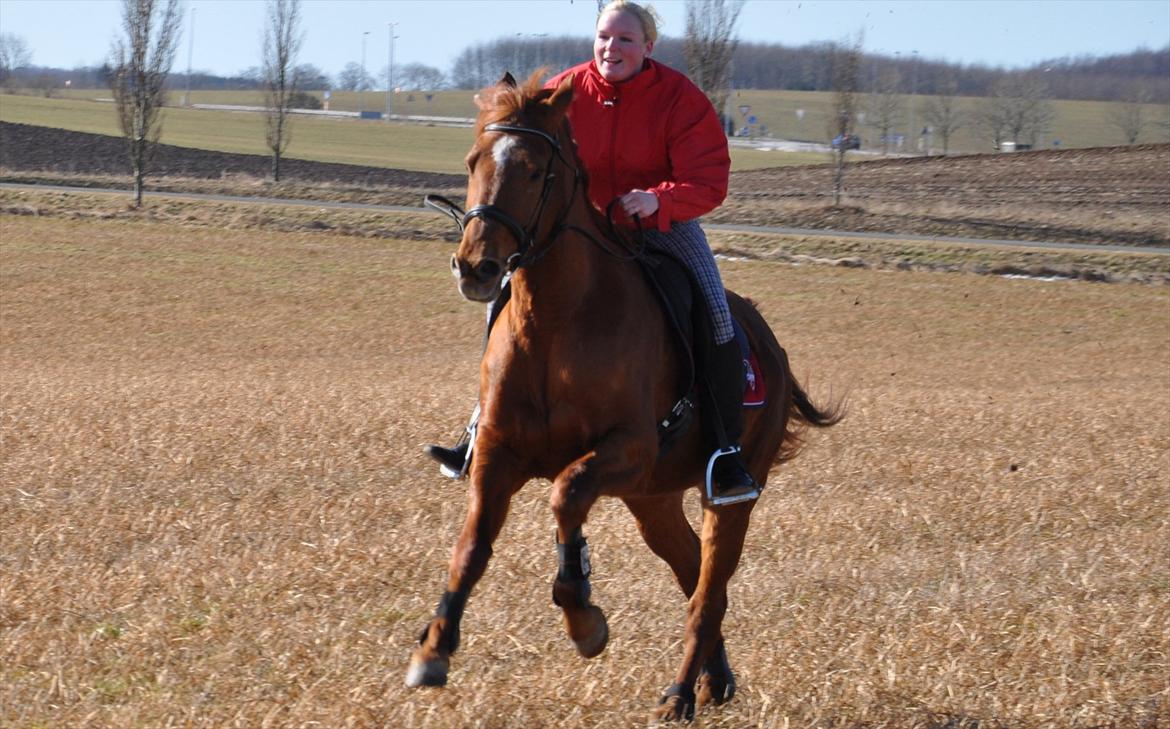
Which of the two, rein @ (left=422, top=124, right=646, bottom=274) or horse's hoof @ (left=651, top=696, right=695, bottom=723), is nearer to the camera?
rein @ (left=422, top=124, right=646, bottom=274)

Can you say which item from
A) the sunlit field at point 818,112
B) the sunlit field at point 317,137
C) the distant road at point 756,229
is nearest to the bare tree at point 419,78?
the sunlit field at point 818,112

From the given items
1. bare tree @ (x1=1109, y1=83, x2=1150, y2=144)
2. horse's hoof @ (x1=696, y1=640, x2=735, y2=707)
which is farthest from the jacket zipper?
bare tree @ (x1=1109, y1=83, x2=1150, y2=144)

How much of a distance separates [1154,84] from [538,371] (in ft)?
402

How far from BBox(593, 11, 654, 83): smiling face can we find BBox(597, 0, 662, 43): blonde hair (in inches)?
0.8

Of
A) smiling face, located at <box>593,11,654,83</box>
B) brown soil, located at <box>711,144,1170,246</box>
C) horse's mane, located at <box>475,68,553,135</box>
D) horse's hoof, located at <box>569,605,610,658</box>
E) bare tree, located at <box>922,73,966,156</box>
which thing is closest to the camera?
horse's mane, located at <box>475,68,553,135</box>

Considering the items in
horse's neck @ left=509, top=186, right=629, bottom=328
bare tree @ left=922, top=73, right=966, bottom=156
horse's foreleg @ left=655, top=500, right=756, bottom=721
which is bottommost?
horse's foreleg @ left=655, top=500, right=756, bottom=721

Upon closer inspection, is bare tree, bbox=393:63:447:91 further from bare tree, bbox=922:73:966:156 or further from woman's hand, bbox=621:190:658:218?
woman's hand, bbox=621:190:658:218

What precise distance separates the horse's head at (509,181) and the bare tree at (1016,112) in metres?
65.6

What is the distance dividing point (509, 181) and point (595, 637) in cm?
188

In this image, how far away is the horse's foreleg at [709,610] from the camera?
6160 millimetres

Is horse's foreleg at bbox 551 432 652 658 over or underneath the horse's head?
underneath

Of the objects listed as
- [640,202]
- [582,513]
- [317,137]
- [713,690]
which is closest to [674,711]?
[713,690]

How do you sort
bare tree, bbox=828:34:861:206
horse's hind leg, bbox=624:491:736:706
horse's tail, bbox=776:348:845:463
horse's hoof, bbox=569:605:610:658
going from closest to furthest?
horse's hoof, bbox=569:605:610:658
horse's hind leg, bbox=624:491:736:706
horse's tail, bbox=776:348:845:463
bare tree, bbox=828:34:861:206

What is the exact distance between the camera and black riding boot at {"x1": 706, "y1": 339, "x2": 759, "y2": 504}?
21.4ft
